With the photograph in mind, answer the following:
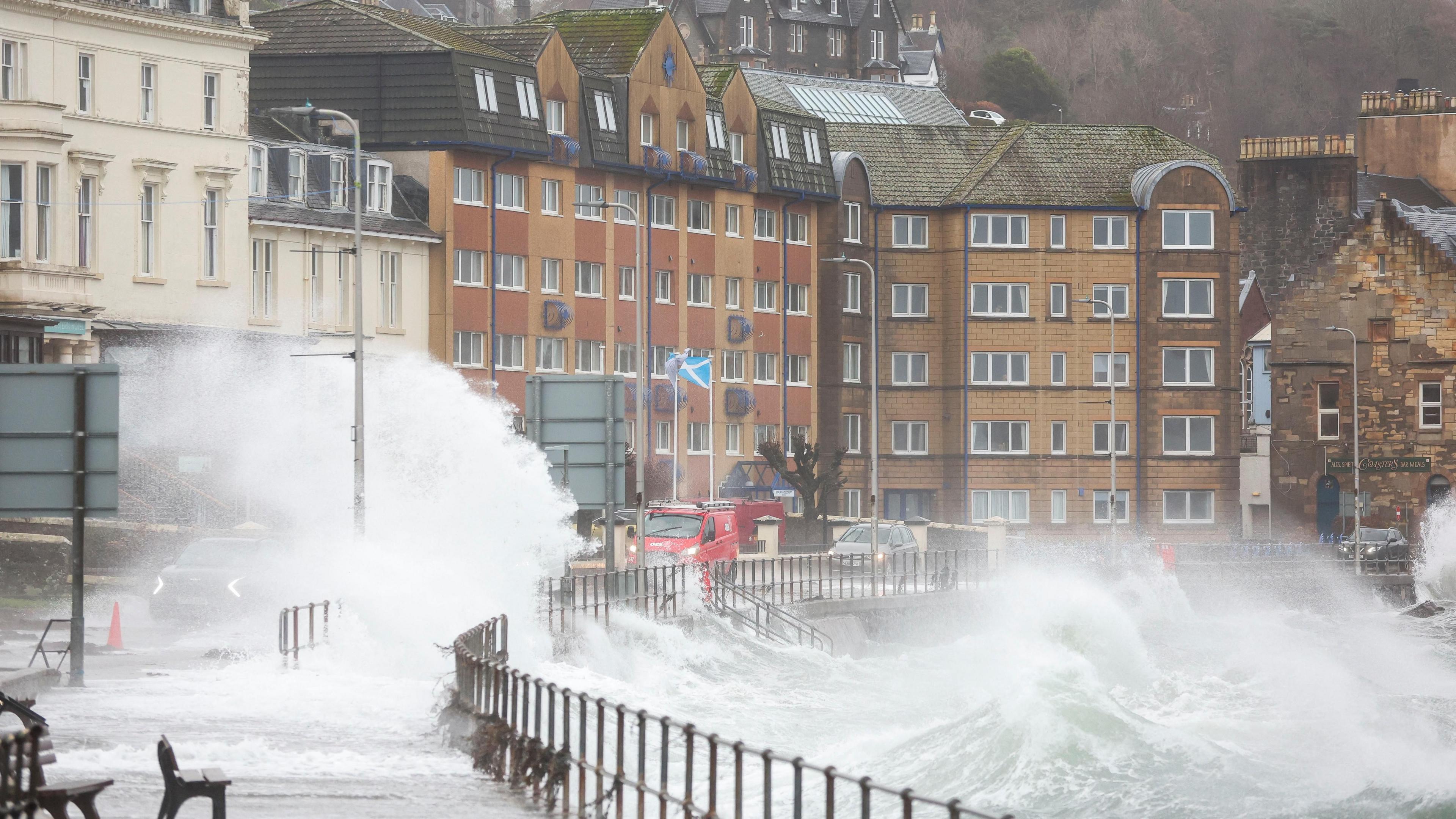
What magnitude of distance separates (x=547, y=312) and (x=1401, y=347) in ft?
105

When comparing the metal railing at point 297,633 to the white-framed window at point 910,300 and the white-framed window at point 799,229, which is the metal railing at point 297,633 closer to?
the white-framed window at point 799,229

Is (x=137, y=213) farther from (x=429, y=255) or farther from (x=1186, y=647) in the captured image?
(x=1186, y=647)

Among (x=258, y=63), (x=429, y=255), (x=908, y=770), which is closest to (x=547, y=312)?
(x=429, y=255)

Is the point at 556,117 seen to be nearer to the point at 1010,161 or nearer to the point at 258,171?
the point at 258,171

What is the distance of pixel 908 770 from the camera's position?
31.1 m

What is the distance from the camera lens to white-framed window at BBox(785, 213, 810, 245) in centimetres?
8131

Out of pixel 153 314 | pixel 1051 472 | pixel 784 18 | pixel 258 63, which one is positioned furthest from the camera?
pixel 784 18

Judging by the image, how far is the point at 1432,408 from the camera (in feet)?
276

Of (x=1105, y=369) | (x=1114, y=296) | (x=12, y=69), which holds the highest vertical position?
(x=12, y=69)

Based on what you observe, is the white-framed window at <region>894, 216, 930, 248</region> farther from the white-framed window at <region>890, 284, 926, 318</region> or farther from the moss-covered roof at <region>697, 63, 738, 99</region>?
the moss-covered roof at <region>697, 63, 738, 99</region>

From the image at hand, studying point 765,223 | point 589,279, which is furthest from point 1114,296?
point 589,279

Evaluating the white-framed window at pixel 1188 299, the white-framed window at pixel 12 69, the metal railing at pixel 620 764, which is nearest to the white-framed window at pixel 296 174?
the white-framed window at pixel 12 69

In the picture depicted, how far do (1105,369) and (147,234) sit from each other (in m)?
38.0

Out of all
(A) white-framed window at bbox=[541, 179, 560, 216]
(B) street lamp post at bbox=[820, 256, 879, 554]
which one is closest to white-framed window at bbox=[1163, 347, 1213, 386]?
(B) street lamp post at bbox=[820, 256, 879, 554]
